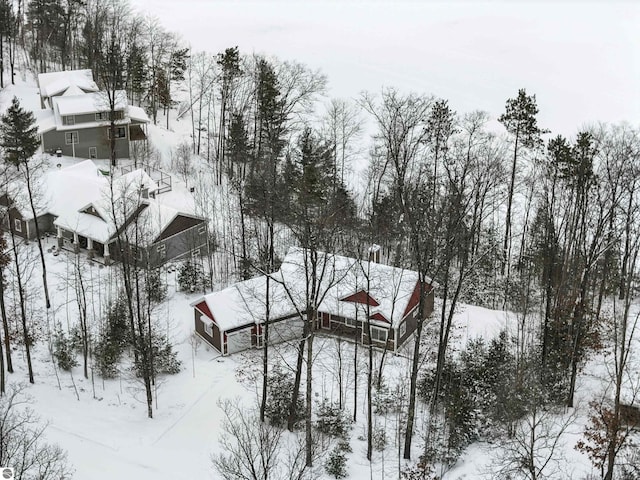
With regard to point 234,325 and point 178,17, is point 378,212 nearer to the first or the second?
point 234,325

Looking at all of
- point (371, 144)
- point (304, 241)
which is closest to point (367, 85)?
point (371, 144)

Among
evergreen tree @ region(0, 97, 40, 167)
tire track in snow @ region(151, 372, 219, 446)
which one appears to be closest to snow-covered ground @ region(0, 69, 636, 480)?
tire track in snow @ region(151, 372, 219, 446)

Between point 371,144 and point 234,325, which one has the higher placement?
point 371,144

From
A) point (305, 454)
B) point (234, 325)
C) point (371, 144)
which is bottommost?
point (305, 454)

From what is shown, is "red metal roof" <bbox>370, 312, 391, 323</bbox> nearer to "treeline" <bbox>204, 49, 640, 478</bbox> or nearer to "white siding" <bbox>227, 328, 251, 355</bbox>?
"treeline" <bbox>204, 49, 640, 478</bbox>

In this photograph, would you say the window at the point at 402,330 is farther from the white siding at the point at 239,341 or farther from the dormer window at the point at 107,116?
the dormer window at the point at 107,116

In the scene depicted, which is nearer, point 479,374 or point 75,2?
point 479,374
